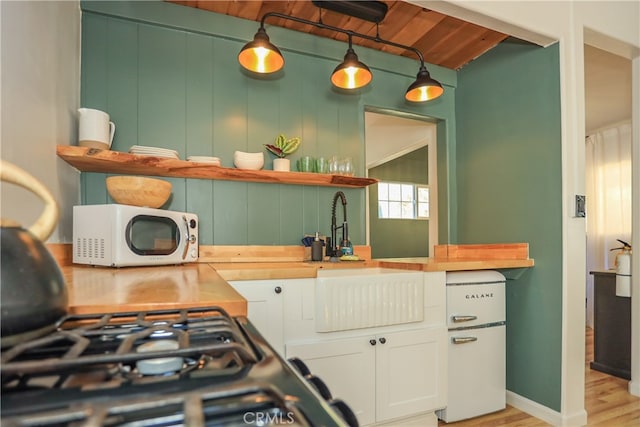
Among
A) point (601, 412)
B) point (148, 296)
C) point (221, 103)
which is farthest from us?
point (221, 103)

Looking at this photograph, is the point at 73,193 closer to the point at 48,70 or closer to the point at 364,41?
the point at 48,70

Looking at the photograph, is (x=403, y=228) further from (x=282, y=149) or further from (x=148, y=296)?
(x=148, y=296)

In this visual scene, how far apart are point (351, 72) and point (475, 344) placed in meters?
1.83

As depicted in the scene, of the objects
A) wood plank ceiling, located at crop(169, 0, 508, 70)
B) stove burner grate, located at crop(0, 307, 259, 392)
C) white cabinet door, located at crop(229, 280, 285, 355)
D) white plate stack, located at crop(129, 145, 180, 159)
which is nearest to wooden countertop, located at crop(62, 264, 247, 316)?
stove burner grate, located at crop(0, 307, 259, 392)

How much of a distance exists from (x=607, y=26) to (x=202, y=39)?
8.78ft

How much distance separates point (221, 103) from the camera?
2.31 metres

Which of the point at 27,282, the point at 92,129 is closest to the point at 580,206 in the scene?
the point at 27,282

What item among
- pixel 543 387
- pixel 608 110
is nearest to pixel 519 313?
pixel 543 387

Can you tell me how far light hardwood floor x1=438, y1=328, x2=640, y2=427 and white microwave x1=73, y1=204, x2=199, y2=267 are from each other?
6.15ft

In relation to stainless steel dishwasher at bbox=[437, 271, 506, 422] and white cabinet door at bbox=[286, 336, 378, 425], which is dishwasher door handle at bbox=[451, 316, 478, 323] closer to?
stainless steel dishwasher at bbox=[437, 271, 506, 422]

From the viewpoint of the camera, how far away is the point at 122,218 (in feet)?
4.96

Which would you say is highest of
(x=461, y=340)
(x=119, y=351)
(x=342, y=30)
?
(x=342, y=30)

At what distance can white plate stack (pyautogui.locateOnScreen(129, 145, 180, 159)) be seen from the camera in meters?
1.92

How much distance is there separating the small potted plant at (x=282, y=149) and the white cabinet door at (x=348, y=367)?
117 cm
